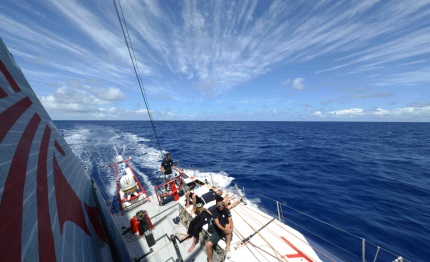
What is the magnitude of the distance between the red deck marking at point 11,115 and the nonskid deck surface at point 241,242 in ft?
15.4

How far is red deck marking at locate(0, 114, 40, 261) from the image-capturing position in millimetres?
1447

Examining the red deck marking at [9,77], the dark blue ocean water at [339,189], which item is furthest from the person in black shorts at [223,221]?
the red deck marking at [9,77]

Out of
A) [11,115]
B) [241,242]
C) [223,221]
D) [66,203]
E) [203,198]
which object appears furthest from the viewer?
[203,198]

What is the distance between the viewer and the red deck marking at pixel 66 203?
2570 millimetres

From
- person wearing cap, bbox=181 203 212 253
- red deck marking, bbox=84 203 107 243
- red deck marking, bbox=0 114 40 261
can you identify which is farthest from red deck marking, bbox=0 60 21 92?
person wearing cap, bbox=181 203 212 253

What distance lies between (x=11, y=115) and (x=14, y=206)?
1488mm

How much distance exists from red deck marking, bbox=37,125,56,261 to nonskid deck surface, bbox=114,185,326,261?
382 centimetres

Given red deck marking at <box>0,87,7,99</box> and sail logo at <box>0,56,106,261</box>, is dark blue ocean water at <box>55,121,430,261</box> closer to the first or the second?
sail logo at <box>0,56,106,261</box>

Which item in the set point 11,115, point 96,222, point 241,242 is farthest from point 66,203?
point 241,242

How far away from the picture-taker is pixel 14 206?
1701 millimetres

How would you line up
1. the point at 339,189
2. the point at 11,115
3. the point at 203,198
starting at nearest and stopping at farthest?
the point at 11,115, the point at 203,198, the point at 339,189

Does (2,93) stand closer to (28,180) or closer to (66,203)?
(28,180)

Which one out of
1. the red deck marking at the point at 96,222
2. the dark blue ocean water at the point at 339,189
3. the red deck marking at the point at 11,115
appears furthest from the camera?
the dark blue ocean water at the point at 339,189

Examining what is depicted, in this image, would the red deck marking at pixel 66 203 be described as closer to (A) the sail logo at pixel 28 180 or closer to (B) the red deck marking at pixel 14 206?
(A) the sail logo at pixel 28 180
